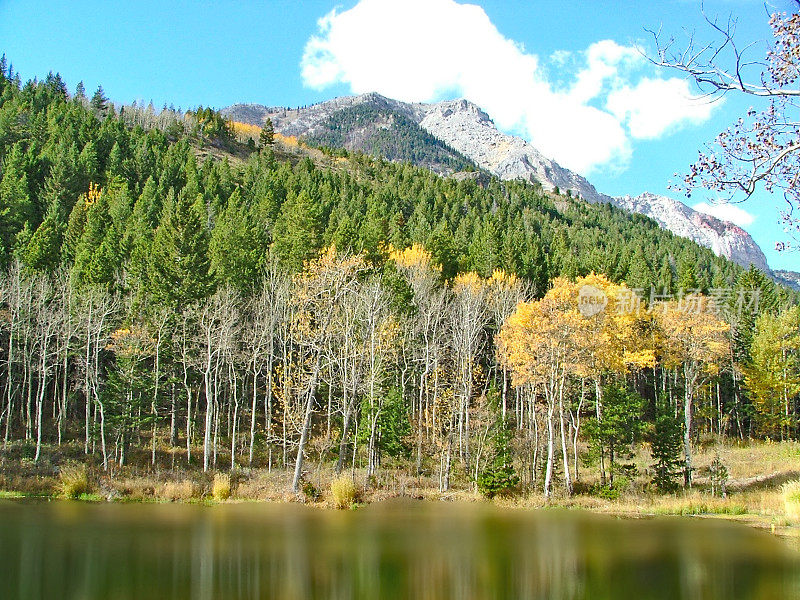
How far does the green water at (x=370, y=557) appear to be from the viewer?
12188mm

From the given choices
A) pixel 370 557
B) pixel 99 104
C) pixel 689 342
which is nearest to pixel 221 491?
pixel 370 557

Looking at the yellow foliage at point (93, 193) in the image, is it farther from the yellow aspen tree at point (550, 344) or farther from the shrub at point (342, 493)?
the shrub at point (342, 493)

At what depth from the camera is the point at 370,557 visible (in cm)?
1566

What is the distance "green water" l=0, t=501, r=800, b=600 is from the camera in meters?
12.2

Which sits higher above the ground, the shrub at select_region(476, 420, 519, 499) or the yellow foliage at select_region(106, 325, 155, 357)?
the yellow foliage at select_region(106, 325, 155, 357)

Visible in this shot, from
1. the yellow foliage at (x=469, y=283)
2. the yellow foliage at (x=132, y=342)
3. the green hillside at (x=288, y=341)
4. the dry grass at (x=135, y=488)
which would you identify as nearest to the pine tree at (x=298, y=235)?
the green hillside at (x=288, y=341)

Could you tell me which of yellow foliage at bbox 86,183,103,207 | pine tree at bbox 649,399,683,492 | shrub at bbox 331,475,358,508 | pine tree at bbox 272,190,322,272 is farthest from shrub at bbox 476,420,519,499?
yellow foliage at bbox 86,183,103,207

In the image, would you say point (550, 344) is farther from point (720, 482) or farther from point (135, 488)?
point (135, 488)

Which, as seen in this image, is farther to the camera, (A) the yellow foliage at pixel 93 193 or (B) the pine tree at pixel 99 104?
(B) the pine tree at pixel 99 104

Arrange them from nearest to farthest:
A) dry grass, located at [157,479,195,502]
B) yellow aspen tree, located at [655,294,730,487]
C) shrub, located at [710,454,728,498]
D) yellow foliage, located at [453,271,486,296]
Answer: dry grass, located at [157,479,195,502], shrub, located at [710,454,728,498], yellow aspen tree, located at [655,294,730,487], yellow foliage, located at [453,271,486,296]

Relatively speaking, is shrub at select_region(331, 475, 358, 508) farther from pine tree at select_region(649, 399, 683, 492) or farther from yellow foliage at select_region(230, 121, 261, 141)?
yellow foliage at select_region(230, 121, 261, 141)

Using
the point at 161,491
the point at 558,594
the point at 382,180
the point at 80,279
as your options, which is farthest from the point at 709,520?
the point at 382,180

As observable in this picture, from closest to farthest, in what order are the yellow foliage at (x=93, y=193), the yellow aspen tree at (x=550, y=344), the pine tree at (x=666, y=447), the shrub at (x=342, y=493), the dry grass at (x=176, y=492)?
the shrub at (x=342, y=493) → the dry grass at (x=176, y=492) → the yellow aspen tree at (x=550, y=344) → the pine tree at (x=666, y=447) → the yellow foliage at (x=93, y=193)

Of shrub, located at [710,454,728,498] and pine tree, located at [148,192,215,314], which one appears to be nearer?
shrub, located at [710,454,728,498]
